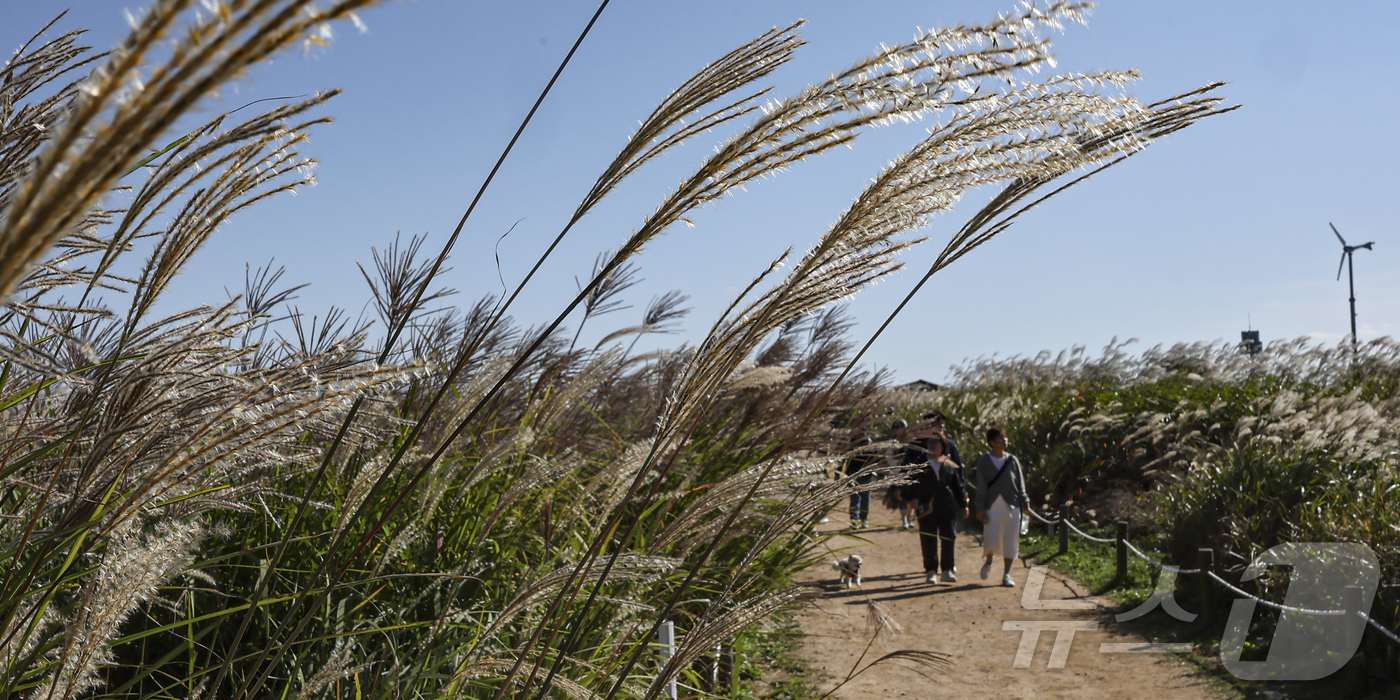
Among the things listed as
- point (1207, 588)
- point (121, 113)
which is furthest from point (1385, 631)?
point (121, 113)

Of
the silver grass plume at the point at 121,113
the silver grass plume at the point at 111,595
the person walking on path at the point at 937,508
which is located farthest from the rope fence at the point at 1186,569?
the silver grass plume at the point at 121,113

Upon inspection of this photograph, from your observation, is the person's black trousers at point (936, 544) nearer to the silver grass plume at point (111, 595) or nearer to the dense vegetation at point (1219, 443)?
the dense vegetation at point (1219, 443)

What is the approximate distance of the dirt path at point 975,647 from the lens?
20.4 feet

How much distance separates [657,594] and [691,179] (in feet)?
7.44

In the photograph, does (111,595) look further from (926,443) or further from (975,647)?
(926,443)

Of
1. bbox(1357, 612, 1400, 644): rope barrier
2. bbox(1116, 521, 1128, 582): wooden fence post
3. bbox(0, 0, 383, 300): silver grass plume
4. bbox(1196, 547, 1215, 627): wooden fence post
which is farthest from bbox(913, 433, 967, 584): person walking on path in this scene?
bbox(0, 0, 383, 300): silver grass plume

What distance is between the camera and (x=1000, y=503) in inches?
385

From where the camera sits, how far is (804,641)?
716cm

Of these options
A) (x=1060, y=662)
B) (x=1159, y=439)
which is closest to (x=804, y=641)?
(x=1060, y=662)

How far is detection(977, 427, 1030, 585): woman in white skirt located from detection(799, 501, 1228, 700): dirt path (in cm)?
37

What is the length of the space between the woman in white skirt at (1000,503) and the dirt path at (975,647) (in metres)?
0.37

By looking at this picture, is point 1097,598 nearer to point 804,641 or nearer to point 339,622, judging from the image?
point 804,641

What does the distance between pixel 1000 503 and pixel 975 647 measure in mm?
2838

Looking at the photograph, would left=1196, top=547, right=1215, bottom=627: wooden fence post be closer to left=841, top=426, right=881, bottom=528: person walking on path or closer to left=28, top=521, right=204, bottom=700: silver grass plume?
left=841, top=426, right=881, bottom=528: person walking on path
